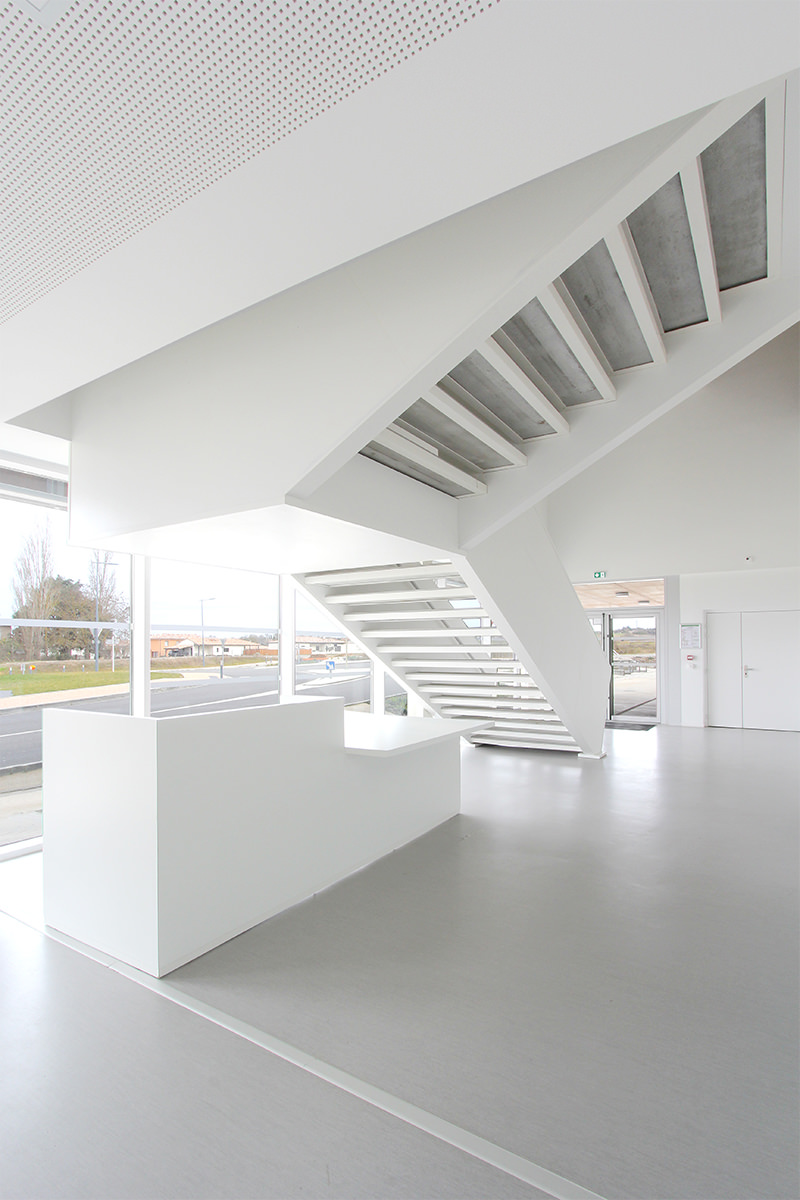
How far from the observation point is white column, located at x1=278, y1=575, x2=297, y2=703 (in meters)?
8.05

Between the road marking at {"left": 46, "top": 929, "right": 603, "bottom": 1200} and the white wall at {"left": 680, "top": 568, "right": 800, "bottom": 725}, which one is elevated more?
the white wall at {"left": 680, "top": 568, "right": 800, "bottom": 725}

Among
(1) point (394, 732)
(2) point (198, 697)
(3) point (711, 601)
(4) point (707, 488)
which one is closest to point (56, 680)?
(2) point (198, 697)

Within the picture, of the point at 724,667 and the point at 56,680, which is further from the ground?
the point at 56,680

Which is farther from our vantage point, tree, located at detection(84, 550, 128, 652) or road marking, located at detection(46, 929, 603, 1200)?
tree, located at detection(84, 550, 128, 652)

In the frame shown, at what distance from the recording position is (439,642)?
6621 millimetres

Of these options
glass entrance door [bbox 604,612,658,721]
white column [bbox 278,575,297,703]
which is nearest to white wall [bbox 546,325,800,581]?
glass entrance door [bbox 604,612,658,721]

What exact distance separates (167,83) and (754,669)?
11.4m

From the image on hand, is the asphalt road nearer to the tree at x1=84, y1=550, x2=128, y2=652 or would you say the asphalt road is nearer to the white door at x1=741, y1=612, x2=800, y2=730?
the tree at x1=84, y1=550, x2=128, y2=652

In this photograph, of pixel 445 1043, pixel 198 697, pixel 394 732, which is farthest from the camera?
pixel 198 697

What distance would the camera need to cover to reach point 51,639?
544cm

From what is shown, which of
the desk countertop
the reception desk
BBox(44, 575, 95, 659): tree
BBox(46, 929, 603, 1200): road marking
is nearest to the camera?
BBox(46, 929, 603, 1200): road marking

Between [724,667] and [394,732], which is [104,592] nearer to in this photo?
[394,732]

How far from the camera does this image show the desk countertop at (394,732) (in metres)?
4.20

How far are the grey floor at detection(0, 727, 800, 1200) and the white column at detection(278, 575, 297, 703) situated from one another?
393 cm
